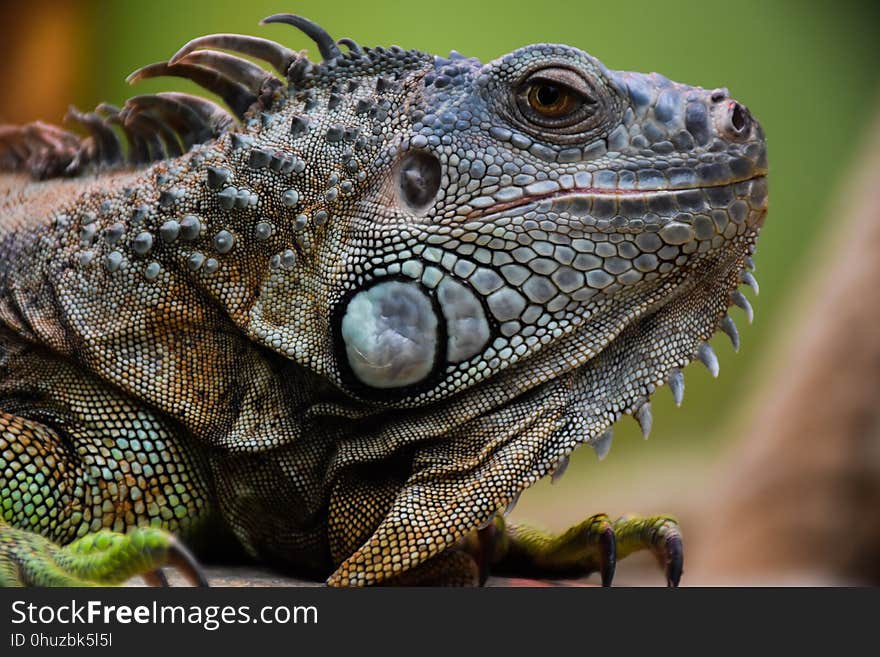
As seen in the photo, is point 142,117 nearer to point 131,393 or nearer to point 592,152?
point 131,393

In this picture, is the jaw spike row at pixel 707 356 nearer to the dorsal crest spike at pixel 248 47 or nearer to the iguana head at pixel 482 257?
the iguana head at pixel 482 257

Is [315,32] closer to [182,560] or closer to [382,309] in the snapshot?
[382,309]

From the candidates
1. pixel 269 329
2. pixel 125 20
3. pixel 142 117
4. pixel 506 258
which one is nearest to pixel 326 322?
pixel 269 329

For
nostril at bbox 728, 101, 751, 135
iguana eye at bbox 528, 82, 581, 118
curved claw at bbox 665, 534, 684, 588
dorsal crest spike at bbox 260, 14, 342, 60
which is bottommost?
curved claw at bbox 665, 534, 684, 588

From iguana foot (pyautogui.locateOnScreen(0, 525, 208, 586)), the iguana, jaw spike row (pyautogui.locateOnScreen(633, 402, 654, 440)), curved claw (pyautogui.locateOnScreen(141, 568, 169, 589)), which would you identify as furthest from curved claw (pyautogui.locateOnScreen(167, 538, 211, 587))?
jaw spike row (pyautogui.locateOnScreen(633, 402, 654, 440))

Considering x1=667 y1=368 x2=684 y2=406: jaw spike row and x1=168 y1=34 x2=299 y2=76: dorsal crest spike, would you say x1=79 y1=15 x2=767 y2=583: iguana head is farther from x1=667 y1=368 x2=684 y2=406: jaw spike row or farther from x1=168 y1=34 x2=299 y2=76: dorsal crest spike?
x1=168 y1=34 x2=299 y2=76: dorsal crest spike

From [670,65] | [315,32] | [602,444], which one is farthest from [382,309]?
[670,65]
